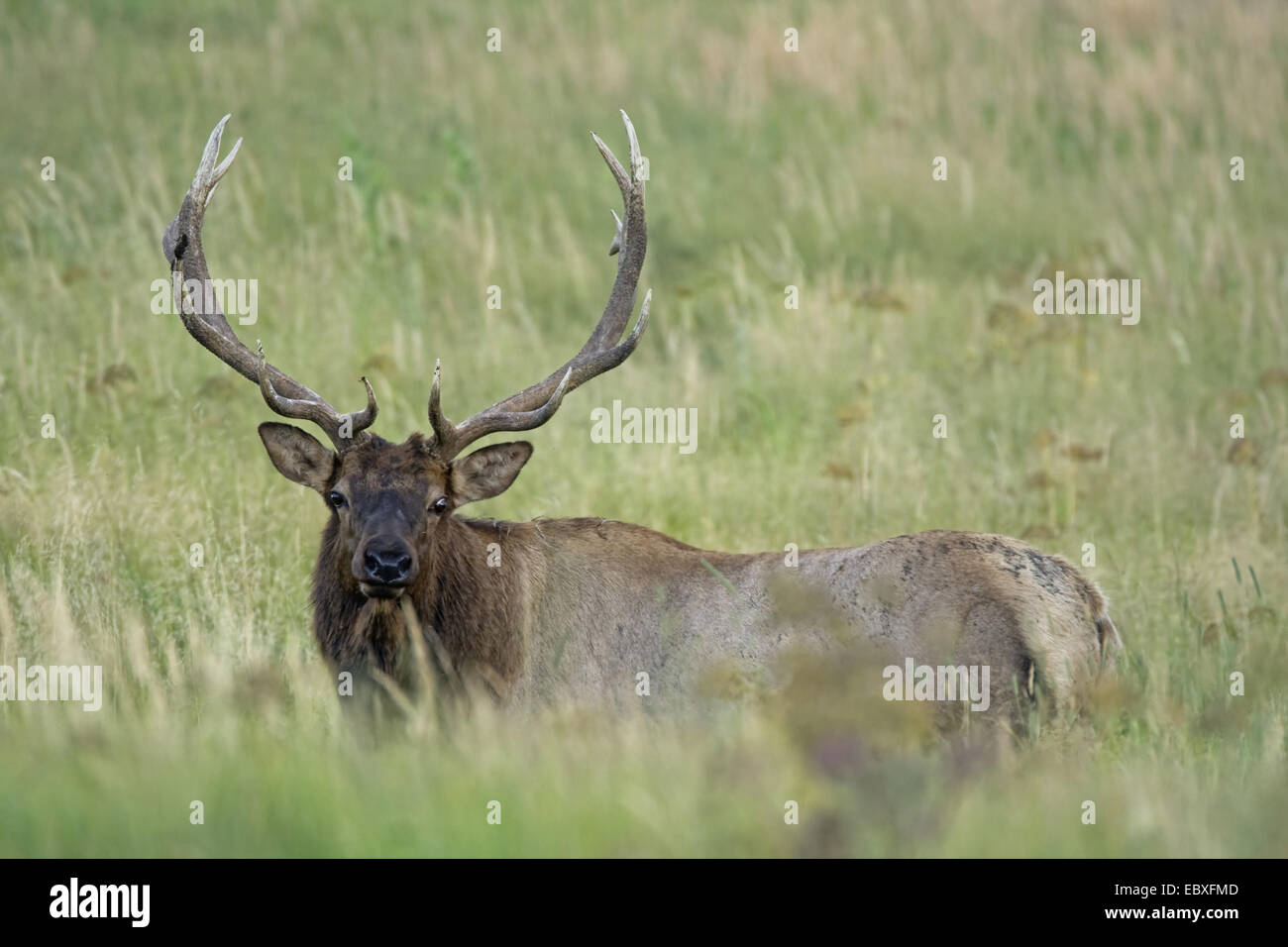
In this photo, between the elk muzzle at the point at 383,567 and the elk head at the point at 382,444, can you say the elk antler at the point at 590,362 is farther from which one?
the elk muzzle at the point at 383,567

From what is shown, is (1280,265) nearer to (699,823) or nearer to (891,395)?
(891,395)

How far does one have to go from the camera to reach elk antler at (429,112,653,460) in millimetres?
6993

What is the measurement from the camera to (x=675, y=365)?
38.9ft

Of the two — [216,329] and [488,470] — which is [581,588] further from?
[216,329]

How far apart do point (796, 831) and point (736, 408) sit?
6755 millimetres

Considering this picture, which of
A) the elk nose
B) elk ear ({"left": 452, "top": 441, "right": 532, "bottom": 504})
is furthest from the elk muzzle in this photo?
elk ear ({"left": 452, "top": 441, "right": 532, "bottom": 504})

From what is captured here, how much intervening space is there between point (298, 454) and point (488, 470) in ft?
2.43

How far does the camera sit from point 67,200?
1313 cm

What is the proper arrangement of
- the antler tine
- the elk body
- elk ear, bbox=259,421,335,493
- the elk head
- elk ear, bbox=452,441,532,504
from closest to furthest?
the elk head, the elk body, the antler tine, elk ear, bbox=259,421,335,493, elk ear, bbox=452,441,532,504

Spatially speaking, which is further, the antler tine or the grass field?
the antler tine

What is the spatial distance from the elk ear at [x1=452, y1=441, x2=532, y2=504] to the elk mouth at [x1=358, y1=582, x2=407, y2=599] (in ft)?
2.28

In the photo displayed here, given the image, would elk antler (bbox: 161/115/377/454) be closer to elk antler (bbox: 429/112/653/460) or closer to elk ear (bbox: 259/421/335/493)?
elk ear (bbox: 259/421/335/493)

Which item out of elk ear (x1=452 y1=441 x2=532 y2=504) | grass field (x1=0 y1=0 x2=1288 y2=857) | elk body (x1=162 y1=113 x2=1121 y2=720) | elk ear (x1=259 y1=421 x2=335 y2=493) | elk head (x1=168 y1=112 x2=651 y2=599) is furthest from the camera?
elk ear (x1=452 y1=441 x2=532 y2=504)

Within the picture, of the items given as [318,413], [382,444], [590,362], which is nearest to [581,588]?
[590,362]
